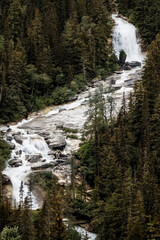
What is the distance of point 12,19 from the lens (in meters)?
80.5

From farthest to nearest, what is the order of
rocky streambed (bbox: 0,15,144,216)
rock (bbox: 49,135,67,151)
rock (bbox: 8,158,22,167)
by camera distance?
rock (bbox: 49,135,67,151)
rock (bbox: 8,158,22,167)
rocky streambed (bbox: 0,15,144,216)

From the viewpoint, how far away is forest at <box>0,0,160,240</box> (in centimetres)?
3052

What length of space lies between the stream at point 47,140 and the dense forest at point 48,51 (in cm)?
352

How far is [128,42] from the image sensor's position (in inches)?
3477

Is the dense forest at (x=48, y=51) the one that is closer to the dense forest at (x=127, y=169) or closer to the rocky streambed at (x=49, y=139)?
the rocky streambed at (x=49, y=139)

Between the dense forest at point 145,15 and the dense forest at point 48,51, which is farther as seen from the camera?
the dense forest at point 145,15

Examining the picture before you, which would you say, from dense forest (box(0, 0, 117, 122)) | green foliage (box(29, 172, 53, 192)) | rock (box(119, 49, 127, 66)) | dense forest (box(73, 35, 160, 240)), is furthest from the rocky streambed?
rock (box(119, 49, 127, 66))

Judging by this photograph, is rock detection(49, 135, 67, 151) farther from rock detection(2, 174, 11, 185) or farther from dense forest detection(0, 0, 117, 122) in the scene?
dense forest detection(0, 0, 117, 122)

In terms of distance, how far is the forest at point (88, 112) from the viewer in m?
30.5

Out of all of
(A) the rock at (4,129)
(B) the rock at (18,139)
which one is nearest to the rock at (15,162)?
(B) the rock at (18,139)

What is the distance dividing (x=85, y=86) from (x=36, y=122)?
56.1ft

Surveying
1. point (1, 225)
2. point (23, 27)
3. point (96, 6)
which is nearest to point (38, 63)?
point (23, 27)

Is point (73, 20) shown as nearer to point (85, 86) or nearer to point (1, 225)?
point (85, 86)

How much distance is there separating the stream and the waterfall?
13207 millimetres
